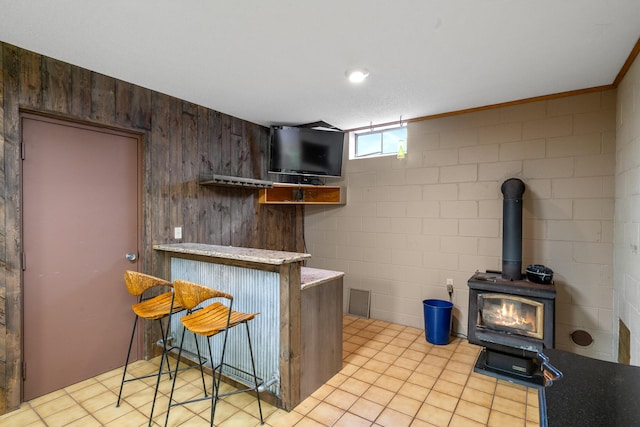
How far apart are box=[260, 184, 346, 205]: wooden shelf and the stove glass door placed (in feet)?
6.72

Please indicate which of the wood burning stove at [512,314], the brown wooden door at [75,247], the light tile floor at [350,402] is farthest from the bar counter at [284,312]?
the wood burning stove at [512,314]

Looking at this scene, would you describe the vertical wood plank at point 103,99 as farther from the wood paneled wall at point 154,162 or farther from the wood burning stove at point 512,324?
the wood burning stove at point 512,324

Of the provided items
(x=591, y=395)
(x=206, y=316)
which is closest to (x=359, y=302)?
(x=206, y=316)

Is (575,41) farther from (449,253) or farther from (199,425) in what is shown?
(199,425)

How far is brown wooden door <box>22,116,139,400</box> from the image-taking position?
89.0 inches

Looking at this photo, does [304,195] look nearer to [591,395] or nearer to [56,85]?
[56,85]

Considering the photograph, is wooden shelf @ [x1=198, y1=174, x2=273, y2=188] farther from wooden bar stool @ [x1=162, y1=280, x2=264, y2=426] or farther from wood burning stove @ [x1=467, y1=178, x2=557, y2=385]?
wood burning stove @ [x1=467, y1=178, x2=557, y2=385]

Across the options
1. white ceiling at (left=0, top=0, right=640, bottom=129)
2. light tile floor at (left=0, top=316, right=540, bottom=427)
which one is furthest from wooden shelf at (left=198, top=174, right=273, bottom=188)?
light tile floor at (left=0, top=316, right=540, bottom=427)

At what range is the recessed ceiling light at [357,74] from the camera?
2.44 meters

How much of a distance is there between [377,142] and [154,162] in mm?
2551

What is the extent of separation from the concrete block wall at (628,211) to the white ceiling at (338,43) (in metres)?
0.28

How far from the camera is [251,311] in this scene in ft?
7.69

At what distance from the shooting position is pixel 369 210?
400 centimetres

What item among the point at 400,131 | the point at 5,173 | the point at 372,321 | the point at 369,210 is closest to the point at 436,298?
the point at 372,321
